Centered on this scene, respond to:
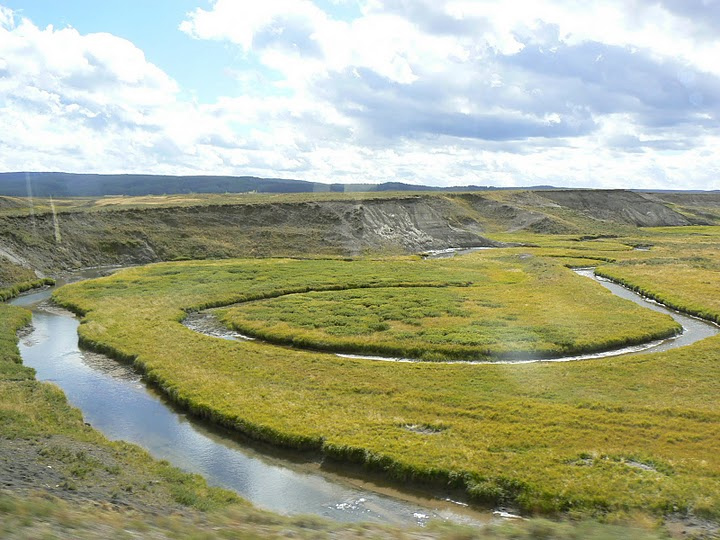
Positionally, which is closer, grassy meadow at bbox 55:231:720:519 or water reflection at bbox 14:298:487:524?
water reflection at bbox 14:298:487:524

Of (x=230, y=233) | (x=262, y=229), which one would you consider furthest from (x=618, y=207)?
(x=230, y=233)

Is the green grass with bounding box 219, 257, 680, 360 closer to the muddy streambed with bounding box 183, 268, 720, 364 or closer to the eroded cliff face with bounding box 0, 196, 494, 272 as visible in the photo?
the muddy streambed with bounding box 183, 268, 720, 364

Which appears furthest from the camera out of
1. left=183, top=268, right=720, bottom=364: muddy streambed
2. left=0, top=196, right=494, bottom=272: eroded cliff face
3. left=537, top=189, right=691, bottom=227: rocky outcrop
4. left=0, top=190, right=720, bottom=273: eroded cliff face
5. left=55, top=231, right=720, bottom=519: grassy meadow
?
left=537, top=189, right=691, bottom=227: rocky outcrop

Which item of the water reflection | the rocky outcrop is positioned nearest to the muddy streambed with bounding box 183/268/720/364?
the water reflection

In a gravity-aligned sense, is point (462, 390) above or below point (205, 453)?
above

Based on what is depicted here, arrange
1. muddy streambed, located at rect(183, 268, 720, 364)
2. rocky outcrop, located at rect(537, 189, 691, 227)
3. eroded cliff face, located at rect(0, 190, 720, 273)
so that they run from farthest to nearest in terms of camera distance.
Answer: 1. rocky outcrop, located at rect(537, 189, 691, 227)
2. eroded cliff face, located at rect(0, 190, 720, 273)
3. muddy streambed, located at rect(183, 268, 720, 364)

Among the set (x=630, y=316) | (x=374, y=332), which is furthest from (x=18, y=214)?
(x=630, y=316)

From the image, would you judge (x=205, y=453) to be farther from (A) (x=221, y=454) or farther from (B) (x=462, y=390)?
(B) (x=462, y=390)

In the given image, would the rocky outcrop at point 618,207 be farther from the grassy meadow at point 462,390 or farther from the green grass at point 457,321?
the green grass at point 457,321

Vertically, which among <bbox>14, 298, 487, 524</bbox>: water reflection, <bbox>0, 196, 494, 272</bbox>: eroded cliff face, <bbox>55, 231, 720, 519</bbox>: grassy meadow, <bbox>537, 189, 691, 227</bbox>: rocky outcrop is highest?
<bbox>537, 189, 691, 227</bbox>: rocky outcrop
